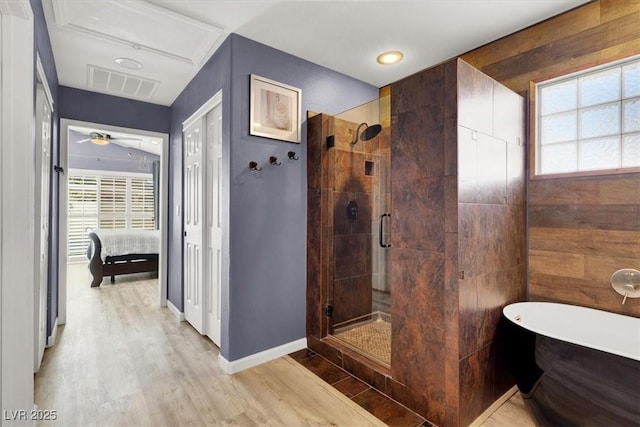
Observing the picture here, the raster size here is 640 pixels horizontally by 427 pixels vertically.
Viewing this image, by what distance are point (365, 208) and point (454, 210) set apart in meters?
1.23

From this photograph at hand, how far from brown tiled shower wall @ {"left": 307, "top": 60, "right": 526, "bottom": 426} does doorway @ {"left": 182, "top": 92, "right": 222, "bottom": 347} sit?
59.1 inches

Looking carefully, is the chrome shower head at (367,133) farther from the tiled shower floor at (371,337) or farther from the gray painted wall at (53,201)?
the gray painted wall at (53,201)

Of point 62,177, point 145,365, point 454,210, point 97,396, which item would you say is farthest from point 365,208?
point 62,177

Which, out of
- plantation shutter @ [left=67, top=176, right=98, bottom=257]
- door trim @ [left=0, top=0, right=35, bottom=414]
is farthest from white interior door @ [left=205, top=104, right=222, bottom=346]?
plantation shutter @ [left=67, top=176, right=98, bottom=257]

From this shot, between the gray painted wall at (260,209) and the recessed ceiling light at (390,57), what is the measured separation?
1.66ft

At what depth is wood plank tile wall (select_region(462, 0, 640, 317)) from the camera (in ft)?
6.14

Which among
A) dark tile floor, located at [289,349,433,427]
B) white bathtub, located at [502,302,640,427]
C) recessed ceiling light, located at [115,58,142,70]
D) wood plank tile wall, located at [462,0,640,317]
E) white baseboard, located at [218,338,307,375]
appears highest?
recessed ceiling light, located at [115,58,142,70]

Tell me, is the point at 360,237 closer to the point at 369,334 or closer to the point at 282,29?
the point at 369,334

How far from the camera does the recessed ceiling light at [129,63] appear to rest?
Result: 273cm

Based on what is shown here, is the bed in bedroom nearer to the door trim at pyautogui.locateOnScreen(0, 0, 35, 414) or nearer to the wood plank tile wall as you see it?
the door trim at pyautogui.locateOnScreen(0, 0, 35, 414)

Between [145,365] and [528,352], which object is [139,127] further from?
[528,352]

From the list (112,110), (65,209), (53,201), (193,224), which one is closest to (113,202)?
(65,209)

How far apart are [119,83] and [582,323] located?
4.42 metres

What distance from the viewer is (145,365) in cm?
244
